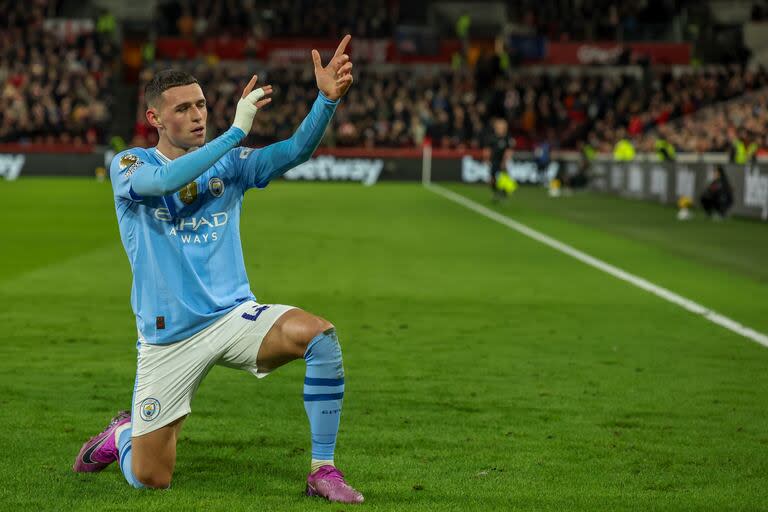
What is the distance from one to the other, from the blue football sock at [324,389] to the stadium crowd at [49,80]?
4394 centimetres

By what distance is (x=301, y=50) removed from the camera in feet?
176

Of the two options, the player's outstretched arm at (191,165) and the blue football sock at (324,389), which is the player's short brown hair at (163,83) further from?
the blue football sock at (324,389)

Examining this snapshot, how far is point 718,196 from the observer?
26250mm

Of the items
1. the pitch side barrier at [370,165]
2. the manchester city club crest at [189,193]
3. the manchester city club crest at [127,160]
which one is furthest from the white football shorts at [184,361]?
the pitch side barrier at [370,165]

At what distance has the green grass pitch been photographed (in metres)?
5.68

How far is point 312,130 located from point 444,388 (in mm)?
3047

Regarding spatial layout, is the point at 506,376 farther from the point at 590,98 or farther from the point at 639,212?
the point at 590,98

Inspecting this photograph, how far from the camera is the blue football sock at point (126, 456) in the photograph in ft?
18.4

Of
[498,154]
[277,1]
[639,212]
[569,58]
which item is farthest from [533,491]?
[277,1]

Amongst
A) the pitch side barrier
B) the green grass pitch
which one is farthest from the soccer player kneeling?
the pitch side barrier

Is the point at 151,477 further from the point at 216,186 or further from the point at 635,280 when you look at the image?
the point at 635,280

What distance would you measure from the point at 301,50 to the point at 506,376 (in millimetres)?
46322

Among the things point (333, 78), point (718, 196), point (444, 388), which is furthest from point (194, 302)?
point (718, 196)

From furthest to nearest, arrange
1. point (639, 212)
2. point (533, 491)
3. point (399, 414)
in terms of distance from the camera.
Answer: point (639, 212) → point (399, 414) → point (533, 491)
